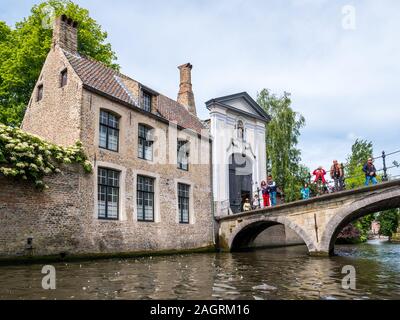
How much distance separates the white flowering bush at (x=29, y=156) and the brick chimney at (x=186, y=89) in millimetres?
9949

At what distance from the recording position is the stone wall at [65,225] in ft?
31.5

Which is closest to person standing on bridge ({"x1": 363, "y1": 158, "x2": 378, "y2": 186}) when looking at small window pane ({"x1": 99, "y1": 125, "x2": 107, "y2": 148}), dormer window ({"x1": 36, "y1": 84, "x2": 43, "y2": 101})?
small window pane ({"x1": 99, "y1": 125, "x2": 107, "y2": 148})

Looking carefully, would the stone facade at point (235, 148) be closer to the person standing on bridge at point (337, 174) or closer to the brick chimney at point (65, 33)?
Answer: the person standing on bridge at point (337, 174)

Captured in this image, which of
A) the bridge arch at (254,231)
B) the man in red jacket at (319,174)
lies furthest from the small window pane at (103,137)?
the man in red jacket at (319,174)

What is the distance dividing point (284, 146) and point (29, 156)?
20111mm

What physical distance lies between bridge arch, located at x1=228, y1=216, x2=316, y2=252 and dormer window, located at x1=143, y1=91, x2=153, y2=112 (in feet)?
22.0

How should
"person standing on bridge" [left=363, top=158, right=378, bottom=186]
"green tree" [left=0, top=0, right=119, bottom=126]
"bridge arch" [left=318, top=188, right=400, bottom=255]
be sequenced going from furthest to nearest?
"green tree" [left=0, top=0, right=119, bottom=126], "person standing on bridge" [left=363, top=158, right=378, bottom=186], "bridge arch" [left=318, top=188, right=400, bottom=255]

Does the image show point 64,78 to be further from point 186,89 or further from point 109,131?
point 186,89

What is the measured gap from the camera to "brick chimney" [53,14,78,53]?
14195mm

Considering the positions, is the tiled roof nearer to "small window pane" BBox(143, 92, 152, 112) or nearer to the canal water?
"small window pane" BBox(143, 92, 152, 112)

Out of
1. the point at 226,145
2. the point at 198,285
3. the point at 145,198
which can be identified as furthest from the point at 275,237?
the point at 198,285

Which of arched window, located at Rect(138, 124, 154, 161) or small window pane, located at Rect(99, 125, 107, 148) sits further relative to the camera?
arched window, located at Rect(138, 124, 154, 161)
